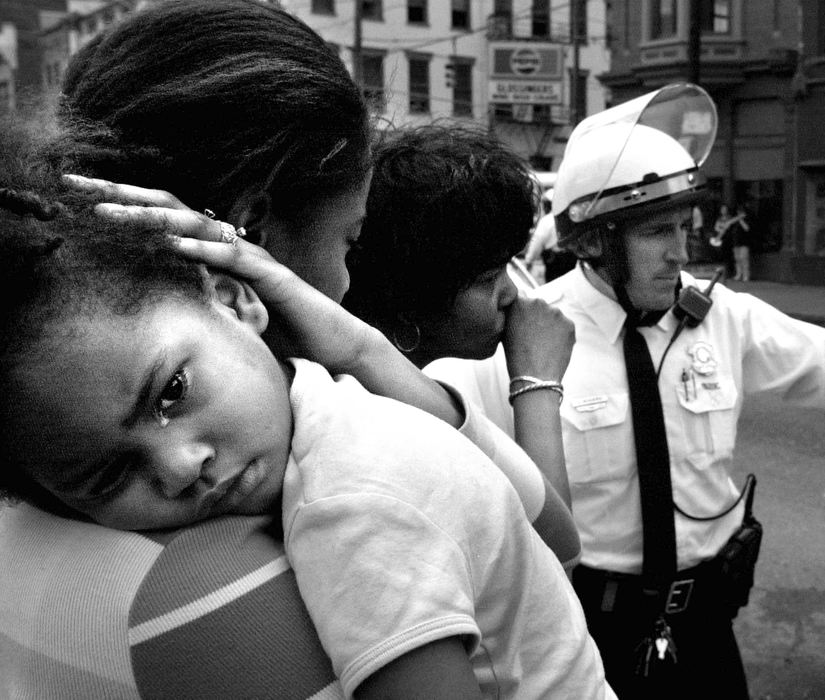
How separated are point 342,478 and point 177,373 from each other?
183mm

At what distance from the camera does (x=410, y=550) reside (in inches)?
34.3

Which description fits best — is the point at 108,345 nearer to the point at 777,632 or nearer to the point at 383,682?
the point at 383,682

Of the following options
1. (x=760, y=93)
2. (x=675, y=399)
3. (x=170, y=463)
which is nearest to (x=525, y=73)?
(x=760, y=93)

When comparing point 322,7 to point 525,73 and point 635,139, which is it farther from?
point 635,139

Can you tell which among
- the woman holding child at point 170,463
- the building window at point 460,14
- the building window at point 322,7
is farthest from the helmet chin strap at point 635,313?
the building window at point 460,14

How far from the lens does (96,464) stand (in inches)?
36.1

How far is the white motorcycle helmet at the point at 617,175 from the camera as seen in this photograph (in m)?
2.52

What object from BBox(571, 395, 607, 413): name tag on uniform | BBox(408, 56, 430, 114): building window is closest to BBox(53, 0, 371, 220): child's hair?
BBox(571, 395, 607, 413): name tag on uniform

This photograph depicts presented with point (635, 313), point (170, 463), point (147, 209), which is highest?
point (147, 209)

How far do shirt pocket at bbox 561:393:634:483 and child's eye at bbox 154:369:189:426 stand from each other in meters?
1.64

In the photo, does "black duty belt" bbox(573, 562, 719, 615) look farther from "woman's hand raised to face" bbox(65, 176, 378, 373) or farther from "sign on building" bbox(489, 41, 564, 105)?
"sign on building" bbox(489, 41, 564, 105)

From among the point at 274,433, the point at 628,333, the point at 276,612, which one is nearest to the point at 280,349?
the point at 274,433

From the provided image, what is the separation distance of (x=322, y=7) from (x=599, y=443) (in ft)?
118

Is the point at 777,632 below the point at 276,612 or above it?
below
